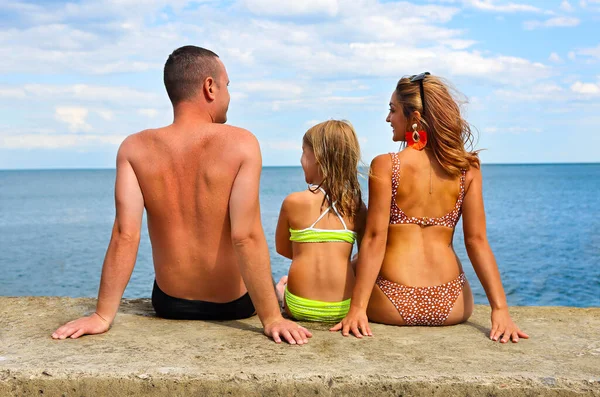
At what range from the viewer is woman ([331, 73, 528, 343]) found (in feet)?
12.4

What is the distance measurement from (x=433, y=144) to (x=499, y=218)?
107 feet

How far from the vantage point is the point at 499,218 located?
34844 mm

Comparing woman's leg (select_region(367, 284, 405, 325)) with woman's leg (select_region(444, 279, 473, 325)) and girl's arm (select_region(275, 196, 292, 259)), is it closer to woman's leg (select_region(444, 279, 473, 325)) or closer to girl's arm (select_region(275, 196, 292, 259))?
woman's leg (select_region(444, 279, 473, 325))

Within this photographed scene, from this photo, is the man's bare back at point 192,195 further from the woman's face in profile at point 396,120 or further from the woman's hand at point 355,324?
the woman's face in profile at point 396,120

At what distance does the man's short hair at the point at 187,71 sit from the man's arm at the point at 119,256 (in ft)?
1.82

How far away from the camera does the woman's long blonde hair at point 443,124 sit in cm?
379

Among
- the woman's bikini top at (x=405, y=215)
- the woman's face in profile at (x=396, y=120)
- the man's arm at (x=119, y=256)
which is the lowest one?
the man's arm at (x=119, y=256)

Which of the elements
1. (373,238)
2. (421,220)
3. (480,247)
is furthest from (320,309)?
(480,247)

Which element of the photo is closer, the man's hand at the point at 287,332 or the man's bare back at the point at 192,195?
the man's hand at the point at 287,332

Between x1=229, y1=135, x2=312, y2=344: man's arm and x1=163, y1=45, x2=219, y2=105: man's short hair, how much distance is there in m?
0.48

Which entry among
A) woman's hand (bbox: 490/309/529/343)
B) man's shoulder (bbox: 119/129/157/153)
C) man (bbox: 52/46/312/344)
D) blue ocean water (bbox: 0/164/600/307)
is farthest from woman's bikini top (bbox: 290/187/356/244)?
blue ocean water (bbox: 0/164/600/307)

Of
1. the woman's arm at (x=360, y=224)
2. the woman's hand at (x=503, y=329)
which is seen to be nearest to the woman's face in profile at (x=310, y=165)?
the woman's arm at (x=360, y=224)

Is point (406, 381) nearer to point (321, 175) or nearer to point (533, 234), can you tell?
point (321, 175)

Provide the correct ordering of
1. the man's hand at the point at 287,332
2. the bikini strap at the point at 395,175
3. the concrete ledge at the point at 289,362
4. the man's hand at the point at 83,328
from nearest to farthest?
the concrete ledge at the point at 289,362 < the man's hand at the point at 287,332 < the man's hand at the point at 83,328 < the bikini strap at the point at 395,175
